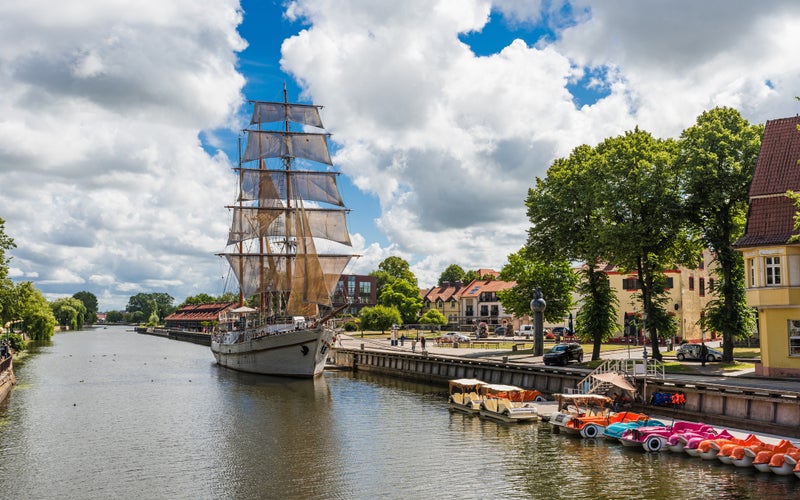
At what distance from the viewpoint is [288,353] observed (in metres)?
65.9

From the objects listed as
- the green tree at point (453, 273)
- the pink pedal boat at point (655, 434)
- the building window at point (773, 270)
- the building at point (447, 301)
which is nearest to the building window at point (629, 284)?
the building window at point (773, 270)

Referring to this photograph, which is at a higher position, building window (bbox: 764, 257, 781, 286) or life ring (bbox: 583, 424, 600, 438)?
building window (bbox: 764, 257, 781, 286)

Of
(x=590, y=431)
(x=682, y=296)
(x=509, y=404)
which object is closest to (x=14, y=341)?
(x=509, y=404)

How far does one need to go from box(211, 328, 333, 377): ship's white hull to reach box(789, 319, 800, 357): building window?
38693 millimetres

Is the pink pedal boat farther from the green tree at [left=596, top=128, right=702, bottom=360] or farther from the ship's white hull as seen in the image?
the ship's white hull

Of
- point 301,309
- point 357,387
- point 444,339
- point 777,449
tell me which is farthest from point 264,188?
point 777,449

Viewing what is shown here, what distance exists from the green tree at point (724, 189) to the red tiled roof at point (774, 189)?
2.98 meters

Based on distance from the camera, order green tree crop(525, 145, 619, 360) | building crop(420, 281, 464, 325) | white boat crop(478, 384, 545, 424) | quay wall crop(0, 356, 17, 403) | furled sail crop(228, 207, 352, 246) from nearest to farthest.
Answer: white boat crop(478, 384, 545, 424)
quay wall crop(0, 356, 17, 403)
green tree crop(525, 145, 619, 360)
furled sail crop(228, 207, 352, 246)
building crop(420, 281, 464, 325)

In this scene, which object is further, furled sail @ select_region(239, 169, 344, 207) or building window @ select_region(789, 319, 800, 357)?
furled sail @ select_region(239, 169, 344, 207)

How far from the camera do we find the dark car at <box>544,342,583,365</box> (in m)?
52.6

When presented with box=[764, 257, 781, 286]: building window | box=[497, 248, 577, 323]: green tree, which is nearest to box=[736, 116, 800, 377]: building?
box=[764, 257, 781, 286]: building window

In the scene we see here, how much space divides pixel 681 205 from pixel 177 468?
3697 cm

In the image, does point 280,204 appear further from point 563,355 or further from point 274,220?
point 563,355

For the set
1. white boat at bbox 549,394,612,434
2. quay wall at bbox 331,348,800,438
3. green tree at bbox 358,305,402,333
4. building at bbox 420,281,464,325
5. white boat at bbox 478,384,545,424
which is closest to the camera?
quay wall at bbox 331,348,800,438
